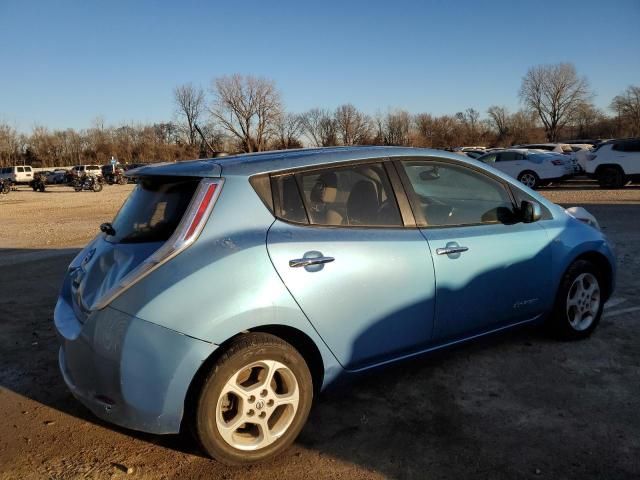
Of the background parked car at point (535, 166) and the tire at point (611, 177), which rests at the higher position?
the background parked car at point (535, 166)

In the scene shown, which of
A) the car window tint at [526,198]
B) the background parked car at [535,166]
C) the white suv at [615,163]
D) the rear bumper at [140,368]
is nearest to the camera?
the rear bumper at [140,368]

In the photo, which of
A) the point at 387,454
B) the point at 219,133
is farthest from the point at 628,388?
the point at 219,133

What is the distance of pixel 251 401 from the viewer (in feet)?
8.75

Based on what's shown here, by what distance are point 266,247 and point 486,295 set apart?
163cm

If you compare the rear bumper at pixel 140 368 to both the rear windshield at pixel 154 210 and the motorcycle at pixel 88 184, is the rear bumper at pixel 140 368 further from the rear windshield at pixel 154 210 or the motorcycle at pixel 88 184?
the motorcycle at pixel 88 184

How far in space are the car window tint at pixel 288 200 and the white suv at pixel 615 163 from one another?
1837 cm

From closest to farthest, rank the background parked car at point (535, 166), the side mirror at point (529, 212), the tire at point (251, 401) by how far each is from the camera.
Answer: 1. the tire at point (251, 401)
2. the side mirror at point (529, 212)
3. the background parked car at point (535, 166)

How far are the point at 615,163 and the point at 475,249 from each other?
17507 millimetres

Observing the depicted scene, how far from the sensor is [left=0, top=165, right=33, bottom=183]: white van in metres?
45.4

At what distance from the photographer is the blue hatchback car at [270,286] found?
98.0 inches

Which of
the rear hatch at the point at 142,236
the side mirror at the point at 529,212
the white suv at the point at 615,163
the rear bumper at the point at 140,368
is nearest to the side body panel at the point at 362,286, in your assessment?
the rear hatch at the point at 142,236

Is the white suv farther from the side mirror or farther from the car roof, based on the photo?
the car roof

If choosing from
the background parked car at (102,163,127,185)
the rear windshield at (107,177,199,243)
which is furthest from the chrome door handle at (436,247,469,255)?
the background parked car at (102,163,127,185)

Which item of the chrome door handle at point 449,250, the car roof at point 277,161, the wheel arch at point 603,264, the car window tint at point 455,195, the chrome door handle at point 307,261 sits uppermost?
the car roof at point 277,161
